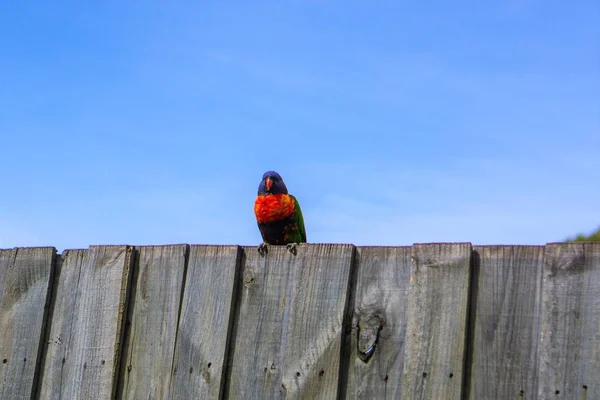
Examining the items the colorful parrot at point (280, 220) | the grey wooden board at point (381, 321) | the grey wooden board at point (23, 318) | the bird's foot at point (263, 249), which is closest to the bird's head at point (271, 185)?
the colorful parrot at point (280, 220)

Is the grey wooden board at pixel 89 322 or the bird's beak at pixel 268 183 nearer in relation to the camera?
the grey wooden board at pixel 89 322

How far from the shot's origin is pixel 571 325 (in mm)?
2809

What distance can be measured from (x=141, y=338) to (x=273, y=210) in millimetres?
3293

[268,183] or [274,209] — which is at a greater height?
[268,183]

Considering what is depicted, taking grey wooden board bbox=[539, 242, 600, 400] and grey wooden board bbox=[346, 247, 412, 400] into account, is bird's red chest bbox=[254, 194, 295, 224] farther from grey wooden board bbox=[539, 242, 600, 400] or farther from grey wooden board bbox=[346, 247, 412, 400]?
grey wooden board bbox=[539, 242, 600, 400]

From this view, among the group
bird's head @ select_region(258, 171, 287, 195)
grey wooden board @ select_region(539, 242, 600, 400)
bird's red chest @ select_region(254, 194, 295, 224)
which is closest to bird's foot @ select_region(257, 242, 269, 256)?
grey wooden board @ select_region(539, 242, 600, 400)

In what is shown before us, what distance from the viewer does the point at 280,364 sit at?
3338 mm

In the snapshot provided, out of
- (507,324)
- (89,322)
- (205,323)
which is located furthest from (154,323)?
(507,324)

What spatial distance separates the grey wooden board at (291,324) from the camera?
325 cm

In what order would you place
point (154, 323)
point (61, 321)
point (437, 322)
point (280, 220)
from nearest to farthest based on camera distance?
point (437, 322) < point (154, 323) < point (61, 321) < point (280, 220)

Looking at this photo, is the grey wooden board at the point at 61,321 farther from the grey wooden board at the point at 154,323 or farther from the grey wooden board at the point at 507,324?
the grey wooden board at the point at 507,324

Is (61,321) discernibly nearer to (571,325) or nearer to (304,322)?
(304,322)

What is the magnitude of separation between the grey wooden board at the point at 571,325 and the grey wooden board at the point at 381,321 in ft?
1.88

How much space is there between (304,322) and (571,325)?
1.11 metres
